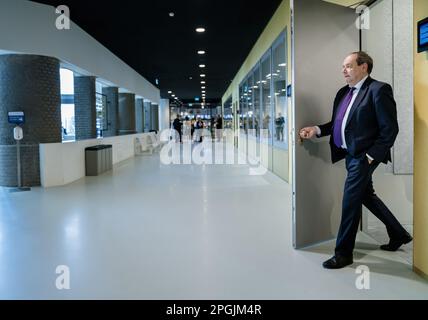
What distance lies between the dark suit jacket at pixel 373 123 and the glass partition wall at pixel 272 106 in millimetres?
4863

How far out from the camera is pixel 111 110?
533 inches

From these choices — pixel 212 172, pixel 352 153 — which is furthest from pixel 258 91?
pixel 352 153

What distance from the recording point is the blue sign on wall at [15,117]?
7.42m

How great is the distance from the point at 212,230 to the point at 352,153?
6.26 ft

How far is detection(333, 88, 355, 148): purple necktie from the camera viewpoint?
10.7ft

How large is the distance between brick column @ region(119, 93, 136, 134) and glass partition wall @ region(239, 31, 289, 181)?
210 inches

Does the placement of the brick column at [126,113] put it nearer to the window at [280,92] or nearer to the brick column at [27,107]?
→ the brick column at [27,107]

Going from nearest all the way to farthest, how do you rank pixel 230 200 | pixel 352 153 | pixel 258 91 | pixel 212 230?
pixel 352 153 < pixel 212 230 < pixel 230 200 < pixel 258 91

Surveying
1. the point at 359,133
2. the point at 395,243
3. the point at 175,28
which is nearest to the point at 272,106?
the point at 175,28

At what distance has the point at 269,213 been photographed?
525 cm

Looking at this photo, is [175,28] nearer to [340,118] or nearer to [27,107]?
[27,107]

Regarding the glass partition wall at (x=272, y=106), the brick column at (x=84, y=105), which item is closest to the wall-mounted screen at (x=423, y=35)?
the glass partition wall at (x=272, y=106)
